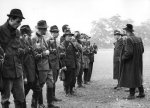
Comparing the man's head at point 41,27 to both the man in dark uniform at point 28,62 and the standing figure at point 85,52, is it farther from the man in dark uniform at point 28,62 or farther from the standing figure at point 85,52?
the standing figure at point 85,52

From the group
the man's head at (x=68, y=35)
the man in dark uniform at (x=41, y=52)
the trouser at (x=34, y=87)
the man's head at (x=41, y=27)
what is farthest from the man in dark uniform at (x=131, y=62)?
the trouser at (x=34, y=87)

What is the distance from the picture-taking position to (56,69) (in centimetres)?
909

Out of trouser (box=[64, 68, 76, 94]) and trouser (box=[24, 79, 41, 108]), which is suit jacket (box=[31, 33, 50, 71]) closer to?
trouser (box=[24, 79, 41, 108])

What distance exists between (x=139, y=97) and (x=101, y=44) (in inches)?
2296

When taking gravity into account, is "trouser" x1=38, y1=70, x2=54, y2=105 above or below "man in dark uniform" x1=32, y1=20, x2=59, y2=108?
below

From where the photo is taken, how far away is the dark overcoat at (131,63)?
9.53 m

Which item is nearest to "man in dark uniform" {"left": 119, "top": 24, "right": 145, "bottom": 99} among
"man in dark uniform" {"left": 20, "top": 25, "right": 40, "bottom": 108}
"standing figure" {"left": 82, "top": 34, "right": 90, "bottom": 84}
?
"man in dark uniform" {"left": 20, "top": 25, "right": 40, "bottom": 108}

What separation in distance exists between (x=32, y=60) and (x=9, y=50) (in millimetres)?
1518

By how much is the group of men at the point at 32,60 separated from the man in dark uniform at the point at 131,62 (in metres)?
1.84

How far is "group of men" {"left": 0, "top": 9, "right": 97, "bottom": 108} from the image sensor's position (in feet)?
19.4

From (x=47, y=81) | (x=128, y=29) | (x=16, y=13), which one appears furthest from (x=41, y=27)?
(x=128, y=29)

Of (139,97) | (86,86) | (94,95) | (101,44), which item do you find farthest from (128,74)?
(101,44)

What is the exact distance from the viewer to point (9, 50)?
5.91 m

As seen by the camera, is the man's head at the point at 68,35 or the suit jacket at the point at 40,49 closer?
the suit jacket at the point at 40,49
